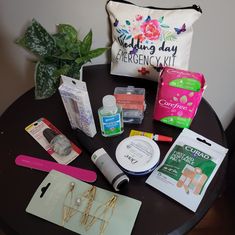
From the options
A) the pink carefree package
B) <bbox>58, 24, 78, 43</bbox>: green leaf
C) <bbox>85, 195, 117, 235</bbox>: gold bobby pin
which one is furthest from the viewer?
Answer: <bbox>58, 24, 78, 43</bbox>: green leaf

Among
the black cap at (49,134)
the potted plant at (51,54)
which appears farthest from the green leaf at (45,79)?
the black cap at (49,134)

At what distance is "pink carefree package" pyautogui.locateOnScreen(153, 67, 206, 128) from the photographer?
667mm

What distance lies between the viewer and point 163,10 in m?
0.78

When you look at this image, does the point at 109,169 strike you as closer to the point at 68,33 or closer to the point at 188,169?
the point at 188,169

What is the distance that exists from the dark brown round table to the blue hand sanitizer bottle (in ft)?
0.08

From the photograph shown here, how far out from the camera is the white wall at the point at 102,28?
0.82m

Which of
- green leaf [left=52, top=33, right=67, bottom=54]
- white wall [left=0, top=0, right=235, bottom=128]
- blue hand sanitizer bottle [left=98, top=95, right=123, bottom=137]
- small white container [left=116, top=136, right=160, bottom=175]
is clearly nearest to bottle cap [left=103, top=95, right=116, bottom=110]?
blue hand sanitizer bottle [left=98, top=95, right=123, bottom=137]

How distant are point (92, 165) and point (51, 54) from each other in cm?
33

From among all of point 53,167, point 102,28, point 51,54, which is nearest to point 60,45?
point 51,54

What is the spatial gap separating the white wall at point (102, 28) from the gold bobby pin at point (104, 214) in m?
0.58

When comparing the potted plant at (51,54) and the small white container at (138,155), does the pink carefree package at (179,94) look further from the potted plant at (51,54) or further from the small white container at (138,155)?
the potted plant at (51,54)

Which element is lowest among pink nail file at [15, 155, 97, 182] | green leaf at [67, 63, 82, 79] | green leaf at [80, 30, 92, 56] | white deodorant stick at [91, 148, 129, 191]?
pink nail file at [15, 155, 97, 182]

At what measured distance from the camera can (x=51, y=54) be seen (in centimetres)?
73

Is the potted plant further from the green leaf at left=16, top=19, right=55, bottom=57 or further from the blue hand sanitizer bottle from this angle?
the blue hand sanitizer bottle
